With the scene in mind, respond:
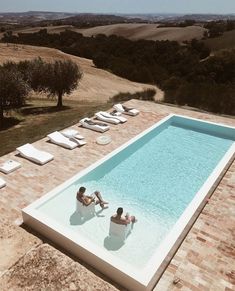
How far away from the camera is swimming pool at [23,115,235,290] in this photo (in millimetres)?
8473

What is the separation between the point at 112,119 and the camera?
18016 mm

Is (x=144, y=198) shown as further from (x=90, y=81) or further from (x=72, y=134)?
(x=90, y=81)

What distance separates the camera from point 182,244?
909 cm

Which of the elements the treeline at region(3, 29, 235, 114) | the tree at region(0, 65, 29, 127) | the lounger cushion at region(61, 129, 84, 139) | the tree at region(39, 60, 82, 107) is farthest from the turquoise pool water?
the tree at region(39, 60, 82, 107)

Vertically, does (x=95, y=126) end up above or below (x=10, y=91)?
above

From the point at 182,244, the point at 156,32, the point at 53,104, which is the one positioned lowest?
the point at 53,104

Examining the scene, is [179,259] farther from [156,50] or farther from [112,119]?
[156,50]

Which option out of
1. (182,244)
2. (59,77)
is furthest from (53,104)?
(182,244)

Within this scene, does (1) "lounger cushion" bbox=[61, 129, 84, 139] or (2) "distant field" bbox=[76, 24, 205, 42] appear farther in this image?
(2) "distant field" bbox=[76, 24, 205, 42]

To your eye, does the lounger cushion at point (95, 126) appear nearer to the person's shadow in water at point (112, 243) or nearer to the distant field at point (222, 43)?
the person's shadow in water at point (112, 243)

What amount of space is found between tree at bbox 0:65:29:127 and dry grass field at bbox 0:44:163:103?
1046 centimetres

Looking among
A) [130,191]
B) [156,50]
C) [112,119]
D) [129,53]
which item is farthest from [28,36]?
[130,191]

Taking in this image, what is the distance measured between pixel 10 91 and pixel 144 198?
15866 mm

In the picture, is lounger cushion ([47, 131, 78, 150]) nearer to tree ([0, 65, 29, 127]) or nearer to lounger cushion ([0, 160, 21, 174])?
lounger cushion ([0, 160, 21, 174])
